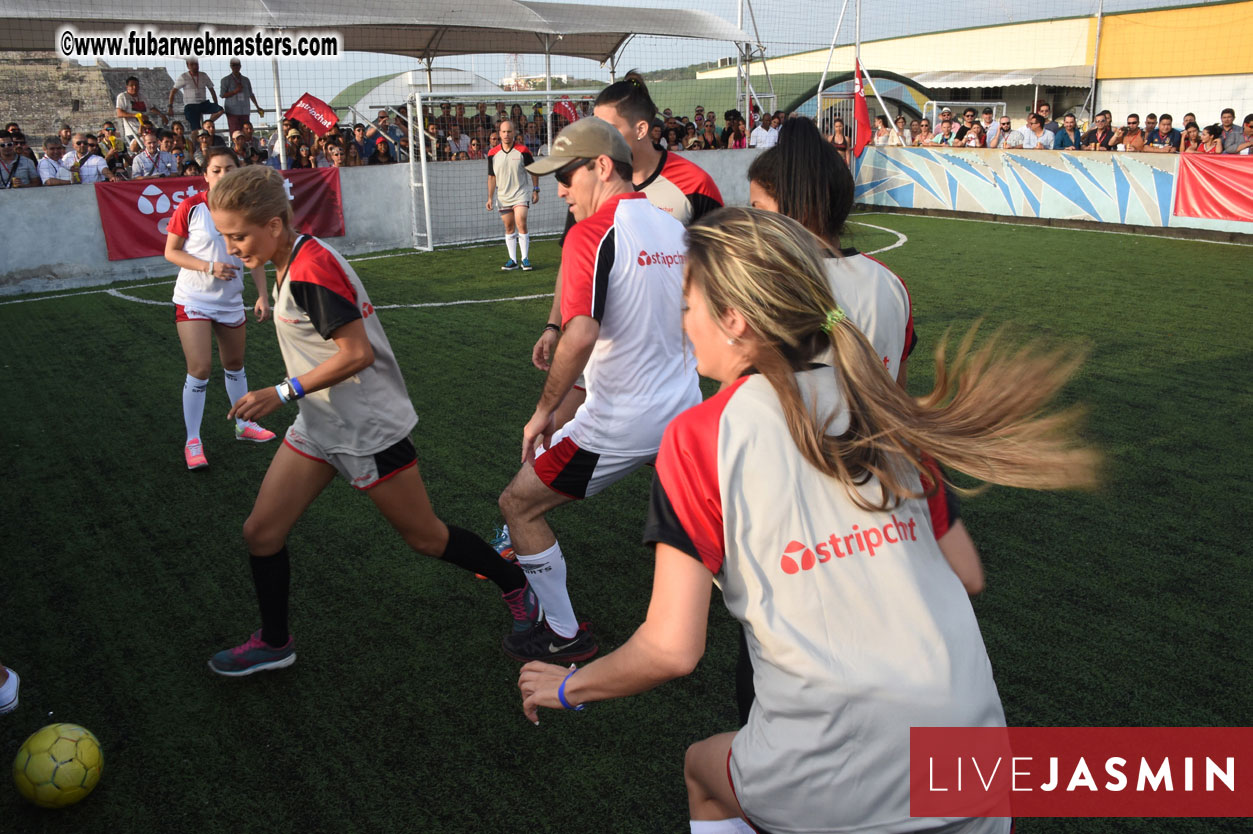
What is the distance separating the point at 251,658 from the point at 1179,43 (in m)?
30.0

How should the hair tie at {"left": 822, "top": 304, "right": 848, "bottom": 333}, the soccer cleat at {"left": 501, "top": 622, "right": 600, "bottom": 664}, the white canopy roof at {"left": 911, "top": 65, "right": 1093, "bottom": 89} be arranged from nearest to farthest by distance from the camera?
1. the hair tie at {"left": 822, "top": 304, "right": 848, "bottom": 333}
2. the soccer cleat at {"left": 501, "top": 622, "right": 600, "bottom": 664}
3. the white canopy roof at {"left": 911, "top": 65, "right": 1093, "bottom": 89}

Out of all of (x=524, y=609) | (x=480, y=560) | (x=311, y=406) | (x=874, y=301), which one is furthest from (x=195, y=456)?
(x=874, y=301)

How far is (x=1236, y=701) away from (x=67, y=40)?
18.1m

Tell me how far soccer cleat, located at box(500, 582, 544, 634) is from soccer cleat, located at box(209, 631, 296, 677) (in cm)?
90

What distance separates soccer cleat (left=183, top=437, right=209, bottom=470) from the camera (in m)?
5.81

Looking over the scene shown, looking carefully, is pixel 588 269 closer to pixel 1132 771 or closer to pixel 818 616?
pixel 818 616

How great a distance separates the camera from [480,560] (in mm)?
3797

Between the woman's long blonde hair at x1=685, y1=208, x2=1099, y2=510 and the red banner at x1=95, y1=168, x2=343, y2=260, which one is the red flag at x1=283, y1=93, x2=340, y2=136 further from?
the woman's long blonde hair at x1=685, y1=208, x2=1099, y2=510

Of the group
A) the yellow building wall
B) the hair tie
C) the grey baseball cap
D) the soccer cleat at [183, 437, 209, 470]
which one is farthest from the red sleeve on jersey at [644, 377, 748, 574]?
the yellow building wall

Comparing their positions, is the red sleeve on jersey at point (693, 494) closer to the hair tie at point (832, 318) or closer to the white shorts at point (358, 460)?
the hair tie at point (832, 318)

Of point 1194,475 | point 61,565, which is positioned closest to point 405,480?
point 61,565

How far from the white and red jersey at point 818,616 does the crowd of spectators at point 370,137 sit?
38.9 ft

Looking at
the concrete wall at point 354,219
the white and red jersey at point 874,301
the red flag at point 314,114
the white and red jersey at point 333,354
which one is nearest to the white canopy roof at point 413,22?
the red flag at point 314,114

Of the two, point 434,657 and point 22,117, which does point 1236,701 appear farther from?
point 22,117
